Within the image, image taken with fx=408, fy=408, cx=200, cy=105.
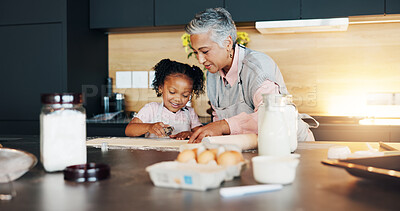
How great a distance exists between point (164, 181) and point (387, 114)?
8.99ft

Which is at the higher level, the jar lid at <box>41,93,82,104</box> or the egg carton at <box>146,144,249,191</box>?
the jar lid at <box>41,93,82,104</box>

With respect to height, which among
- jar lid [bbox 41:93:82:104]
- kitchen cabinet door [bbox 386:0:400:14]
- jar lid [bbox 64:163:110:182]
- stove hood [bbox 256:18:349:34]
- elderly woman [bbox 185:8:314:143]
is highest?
kitchen cabinet door [bbox 386:0:400:14]

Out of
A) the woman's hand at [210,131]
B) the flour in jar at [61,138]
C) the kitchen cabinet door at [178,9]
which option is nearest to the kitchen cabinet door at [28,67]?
the kitchen cabinet door at [178,9]

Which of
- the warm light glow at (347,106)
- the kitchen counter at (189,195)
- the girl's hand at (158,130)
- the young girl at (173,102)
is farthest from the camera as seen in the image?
the warm light glow at (347,106)

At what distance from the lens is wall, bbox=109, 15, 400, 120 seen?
3174 millimetres

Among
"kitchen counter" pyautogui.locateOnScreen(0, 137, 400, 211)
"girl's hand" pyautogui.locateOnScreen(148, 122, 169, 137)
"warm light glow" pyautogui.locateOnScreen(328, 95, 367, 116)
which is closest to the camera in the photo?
"kitchen counter" pyautogui.locateOnScreen(0, 137, 400, 211)

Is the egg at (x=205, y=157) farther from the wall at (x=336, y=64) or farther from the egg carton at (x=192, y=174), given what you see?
the wall at (x=336, y=64)

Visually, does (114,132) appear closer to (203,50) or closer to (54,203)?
(203,50)

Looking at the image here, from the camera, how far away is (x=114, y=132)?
2.98m

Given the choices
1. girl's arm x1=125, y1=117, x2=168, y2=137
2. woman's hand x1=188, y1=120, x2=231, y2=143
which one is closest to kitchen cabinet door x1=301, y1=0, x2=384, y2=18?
girl's arm x1=125, y1=117, x2=168, y2=137

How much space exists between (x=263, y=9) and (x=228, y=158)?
2337 millimetres

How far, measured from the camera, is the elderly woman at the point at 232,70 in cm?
178

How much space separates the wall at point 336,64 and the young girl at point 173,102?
1120 mm

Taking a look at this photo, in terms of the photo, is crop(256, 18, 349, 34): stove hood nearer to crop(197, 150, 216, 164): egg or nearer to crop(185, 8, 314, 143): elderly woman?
crop(185, 8, 314, 143): elderly woman
